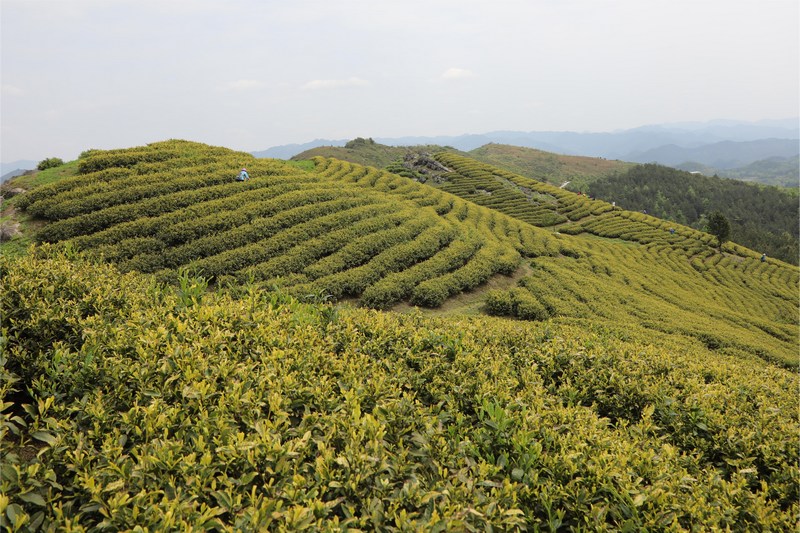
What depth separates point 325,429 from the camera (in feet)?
12.4

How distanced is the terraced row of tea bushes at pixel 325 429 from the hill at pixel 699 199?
10601 cm

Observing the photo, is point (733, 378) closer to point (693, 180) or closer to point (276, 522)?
point (276, 522)

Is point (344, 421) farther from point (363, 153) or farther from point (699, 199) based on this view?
point (363, 153)

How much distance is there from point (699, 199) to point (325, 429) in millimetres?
132986

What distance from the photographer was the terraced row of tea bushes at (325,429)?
299 cm

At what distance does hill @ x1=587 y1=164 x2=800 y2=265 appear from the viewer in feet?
316

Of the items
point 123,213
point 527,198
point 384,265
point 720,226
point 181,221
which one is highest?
point 123,213

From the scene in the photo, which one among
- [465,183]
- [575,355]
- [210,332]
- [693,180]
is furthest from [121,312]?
[693,180]

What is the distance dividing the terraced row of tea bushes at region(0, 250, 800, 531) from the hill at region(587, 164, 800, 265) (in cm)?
10601

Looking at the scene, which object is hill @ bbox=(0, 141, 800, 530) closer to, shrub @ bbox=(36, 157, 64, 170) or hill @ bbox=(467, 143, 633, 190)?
shrub @ bbox=(36, 157, 64, 170)

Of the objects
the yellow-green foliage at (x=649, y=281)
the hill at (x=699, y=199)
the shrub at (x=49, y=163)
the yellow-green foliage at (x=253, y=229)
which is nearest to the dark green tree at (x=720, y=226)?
the yellow-green foliage at (x=649, y=281)

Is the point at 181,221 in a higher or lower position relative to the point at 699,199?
higher

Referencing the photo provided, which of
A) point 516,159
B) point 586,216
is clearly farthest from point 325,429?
point 516,159

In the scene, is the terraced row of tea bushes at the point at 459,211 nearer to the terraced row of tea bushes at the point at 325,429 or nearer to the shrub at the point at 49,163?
the shrub at the point at 49,163
